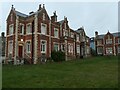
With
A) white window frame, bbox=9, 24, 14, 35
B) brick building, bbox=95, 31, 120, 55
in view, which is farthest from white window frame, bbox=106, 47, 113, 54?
white window frame, bbox=9, 24, 14, 35

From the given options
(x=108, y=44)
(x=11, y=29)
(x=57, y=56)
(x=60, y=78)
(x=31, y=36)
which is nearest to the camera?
(x=60, y=78)

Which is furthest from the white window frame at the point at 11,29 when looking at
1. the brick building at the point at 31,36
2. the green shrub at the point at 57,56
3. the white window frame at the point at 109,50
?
the white window frame at the point at 109,50

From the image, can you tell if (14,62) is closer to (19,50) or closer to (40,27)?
(19,50)

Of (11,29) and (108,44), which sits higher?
(11,29)

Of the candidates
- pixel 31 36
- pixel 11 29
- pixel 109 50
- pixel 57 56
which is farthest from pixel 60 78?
pixel 109 50

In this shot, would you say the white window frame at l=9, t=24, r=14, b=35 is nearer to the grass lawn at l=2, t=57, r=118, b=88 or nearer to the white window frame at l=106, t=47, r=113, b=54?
the grass lawn at l=2, t=57, r=118, b=88

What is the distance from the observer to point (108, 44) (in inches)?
2717

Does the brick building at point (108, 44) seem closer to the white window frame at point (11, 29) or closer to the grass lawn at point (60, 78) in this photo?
the white window frame at point (11, 29)

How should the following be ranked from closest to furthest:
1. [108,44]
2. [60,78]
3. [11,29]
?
1. [60,78]
2. [11,29]
3. [108,44]

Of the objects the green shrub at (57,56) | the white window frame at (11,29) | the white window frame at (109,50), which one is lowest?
the green shrub at (57,56)

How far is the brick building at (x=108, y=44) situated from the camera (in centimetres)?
6731

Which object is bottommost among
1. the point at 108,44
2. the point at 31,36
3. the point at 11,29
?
the point at 108,44

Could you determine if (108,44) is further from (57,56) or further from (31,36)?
(31,36)

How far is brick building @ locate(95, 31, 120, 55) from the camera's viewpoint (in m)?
67.3
